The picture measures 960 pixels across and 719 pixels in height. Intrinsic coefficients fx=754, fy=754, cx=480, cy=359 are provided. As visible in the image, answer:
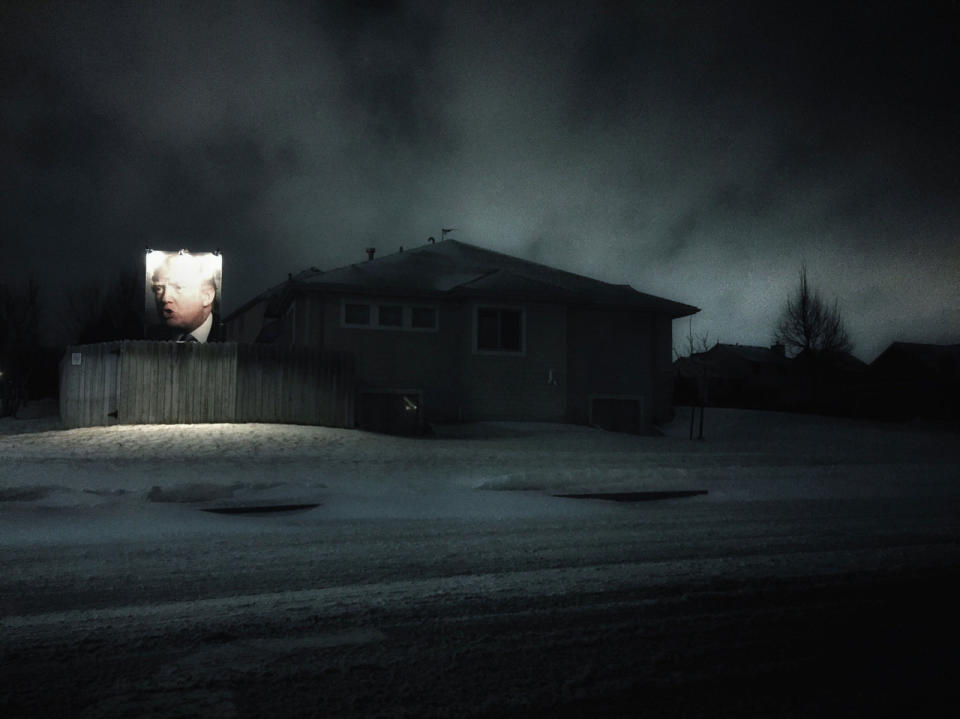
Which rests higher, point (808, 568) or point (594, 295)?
point (594, 295)

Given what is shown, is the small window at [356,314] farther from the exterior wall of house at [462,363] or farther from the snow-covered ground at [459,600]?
the snow-covered ground at [459,600]

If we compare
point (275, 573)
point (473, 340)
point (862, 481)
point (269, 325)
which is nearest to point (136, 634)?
point (275, 573)

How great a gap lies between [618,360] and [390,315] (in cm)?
844

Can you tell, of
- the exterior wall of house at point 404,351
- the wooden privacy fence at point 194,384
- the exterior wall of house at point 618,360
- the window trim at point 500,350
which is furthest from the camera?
the exterior wall of house at point 618,360

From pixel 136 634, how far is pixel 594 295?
79.0 ft

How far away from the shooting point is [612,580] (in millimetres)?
5215

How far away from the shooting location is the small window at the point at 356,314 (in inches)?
959

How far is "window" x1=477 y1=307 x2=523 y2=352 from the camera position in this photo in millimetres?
24828

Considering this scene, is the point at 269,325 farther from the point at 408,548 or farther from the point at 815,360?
the point at 815,360

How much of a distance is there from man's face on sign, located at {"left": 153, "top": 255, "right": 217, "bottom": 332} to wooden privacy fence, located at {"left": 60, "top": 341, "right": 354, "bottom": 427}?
364cm

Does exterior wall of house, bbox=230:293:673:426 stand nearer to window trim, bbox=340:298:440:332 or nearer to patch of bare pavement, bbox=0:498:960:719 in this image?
window trim, bbox=340:298:440:332

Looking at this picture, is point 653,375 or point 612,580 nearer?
point 612,580

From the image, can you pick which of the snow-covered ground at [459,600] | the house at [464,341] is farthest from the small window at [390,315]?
the snow-covered ground at [459,600]

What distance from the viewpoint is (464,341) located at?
2494cm
